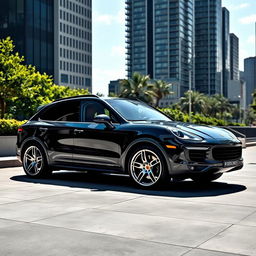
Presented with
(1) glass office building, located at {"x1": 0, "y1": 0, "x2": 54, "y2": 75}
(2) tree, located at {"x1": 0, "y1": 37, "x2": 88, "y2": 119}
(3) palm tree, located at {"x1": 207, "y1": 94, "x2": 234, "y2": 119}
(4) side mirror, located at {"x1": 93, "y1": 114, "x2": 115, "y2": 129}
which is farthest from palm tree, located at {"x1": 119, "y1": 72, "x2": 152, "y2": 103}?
(3) palm tree, located at {"x1": 207, "y1": 94, "x2": 234, "y2": 119}

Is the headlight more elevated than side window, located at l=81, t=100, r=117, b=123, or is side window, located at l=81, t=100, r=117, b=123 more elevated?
side window, located at l=81, t=100, r=117, b=123

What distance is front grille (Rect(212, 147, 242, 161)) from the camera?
796 centimetres

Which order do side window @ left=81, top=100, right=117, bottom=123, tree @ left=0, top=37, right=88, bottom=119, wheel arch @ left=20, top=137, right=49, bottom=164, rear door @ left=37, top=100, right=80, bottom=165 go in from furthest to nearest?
tree @ left=0, top=37, right=88, bottom=119
wheel arch @ left=20, top=137, right=49, bottom=164
rear door @ left=37, top=100, right=80, bottom=165
side window @ left=81, top=100, right=117, bottom=123

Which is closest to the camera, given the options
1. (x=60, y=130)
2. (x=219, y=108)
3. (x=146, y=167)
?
(x=146, y=167)

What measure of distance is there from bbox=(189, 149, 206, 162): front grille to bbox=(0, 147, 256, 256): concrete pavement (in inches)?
21.5

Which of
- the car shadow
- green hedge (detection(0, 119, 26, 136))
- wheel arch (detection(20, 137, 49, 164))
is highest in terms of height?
green hedge (detection(0, 119, 26, 136))

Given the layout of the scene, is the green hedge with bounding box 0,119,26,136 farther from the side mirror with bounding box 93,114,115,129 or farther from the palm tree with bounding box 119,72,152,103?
the palm tree with bounding box 119,72,152,103

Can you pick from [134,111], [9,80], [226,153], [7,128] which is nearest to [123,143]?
[134,111]

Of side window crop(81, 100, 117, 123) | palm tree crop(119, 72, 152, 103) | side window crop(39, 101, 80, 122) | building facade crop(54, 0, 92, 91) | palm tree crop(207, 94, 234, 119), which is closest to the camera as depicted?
side window crop(81, 100, 117, 123)

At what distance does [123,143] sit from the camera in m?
8.40

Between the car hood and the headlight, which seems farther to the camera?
the car hood

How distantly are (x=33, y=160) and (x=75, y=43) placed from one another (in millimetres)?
119438

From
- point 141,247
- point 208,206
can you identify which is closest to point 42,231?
point 141,247

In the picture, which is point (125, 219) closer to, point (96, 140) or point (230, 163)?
point (230, 163)
